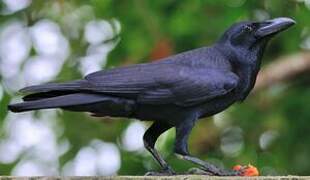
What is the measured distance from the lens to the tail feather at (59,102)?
3.67 meters

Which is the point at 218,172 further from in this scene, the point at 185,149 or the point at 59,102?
the point at 59,102

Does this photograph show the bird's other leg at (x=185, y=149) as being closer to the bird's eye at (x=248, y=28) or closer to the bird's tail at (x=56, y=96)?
the bird's tail at (x=56, y=96)

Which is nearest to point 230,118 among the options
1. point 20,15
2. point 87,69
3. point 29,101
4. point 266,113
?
point 266,113

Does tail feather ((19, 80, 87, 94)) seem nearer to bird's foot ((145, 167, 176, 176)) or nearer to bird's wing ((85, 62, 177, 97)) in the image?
bird's wing ((85, 62, 177, 97))

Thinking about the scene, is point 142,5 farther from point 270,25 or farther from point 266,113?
point 270,25

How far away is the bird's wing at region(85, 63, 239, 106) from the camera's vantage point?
390 cm

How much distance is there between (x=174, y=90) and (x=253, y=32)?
0.47 m

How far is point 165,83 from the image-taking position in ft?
13.0

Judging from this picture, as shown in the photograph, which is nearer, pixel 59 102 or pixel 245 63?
pixel 59 102

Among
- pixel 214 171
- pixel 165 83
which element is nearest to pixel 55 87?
pixel 165 83

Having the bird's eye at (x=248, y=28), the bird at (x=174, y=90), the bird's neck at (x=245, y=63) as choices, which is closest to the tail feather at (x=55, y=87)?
the bird at (x=174, y=90)

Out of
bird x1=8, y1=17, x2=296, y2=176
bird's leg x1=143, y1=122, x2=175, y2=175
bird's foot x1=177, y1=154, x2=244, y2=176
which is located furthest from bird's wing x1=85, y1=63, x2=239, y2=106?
bird's foot x1=177, y1=154, x2=244, y2=176

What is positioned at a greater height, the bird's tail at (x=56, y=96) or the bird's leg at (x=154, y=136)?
the bird's tail at (x=56, y=96)

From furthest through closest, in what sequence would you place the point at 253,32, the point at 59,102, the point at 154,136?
the point at 253,32 → the point at 154,136 → the point at 59,102
